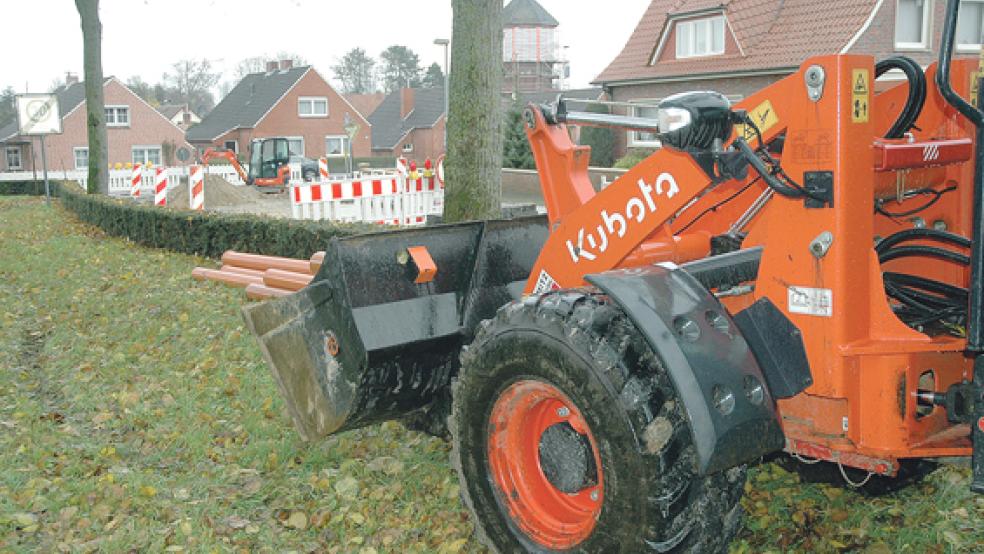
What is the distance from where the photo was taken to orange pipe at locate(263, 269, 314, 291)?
7.97 m

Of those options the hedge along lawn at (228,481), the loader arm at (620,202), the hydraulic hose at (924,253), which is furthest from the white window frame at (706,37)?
the hydraulic hose at (924,253)

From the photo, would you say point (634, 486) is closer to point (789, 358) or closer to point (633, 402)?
point (633, 402)

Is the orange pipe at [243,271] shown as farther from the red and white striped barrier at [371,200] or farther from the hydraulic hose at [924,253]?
the hydraulic hose at [924,253]

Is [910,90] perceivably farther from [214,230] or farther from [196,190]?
[196,190]

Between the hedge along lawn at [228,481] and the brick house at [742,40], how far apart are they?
16824mm

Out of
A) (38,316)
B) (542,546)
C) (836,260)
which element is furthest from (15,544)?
(38,316)

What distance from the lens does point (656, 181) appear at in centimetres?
334

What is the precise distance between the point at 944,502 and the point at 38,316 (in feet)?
27.7

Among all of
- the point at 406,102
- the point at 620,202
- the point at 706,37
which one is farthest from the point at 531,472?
the point at 406,102

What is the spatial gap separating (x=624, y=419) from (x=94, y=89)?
21399 millimetres

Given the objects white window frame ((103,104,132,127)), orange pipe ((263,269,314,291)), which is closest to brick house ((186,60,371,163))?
white window frame ((103,104,132,127))

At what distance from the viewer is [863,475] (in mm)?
3998

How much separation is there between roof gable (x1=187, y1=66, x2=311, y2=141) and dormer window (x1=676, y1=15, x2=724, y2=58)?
37153mm

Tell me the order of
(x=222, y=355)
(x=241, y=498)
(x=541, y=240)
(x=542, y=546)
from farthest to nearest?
(x=222, y=355), (x=541, y=240), (x=241, y=498), (x=542, y=546)
